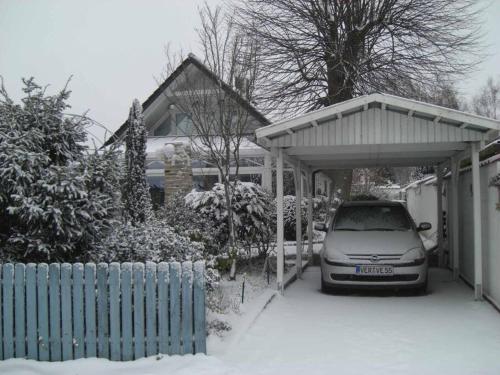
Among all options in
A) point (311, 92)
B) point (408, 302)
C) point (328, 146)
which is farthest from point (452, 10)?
point (408, 302)

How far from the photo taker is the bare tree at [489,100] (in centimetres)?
5253

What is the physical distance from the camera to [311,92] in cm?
1584

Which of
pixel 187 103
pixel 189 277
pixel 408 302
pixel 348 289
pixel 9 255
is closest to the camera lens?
pixel 189 277

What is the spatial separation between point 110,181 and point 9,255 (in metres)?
1.43

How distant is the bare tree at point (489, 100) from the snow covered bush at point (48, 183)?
5247cm

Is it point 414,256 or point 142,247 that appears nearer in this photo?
point 142,247

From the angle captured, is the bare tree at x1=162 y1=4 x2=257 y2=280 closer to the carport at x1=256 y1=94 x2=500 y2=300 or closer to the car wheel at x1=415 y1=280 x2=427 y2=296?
the carport at x1=256 y1=94 x2=500 y2=300

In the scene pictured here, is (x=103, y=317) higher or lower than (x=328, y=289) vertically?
higher

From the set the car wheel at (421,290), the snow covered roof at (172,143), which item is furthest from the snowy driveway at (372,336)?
the snow covered roof at (172,143)

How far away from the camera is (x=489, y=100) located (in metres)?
53.4

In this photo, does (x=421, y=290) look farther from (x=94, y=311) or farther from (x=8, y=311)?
(x=8, y=311)

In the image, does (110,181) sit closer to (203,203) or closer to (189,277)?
(189,277)

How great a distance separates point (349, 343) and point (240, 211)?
500 cm

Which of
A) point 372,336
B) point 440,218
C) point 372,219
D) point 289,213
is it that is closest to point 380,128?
point 372,219
